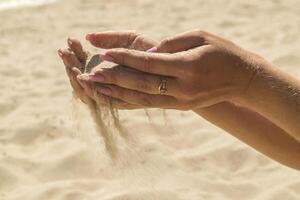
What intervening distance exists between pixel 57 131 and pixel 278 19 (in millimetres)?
1977

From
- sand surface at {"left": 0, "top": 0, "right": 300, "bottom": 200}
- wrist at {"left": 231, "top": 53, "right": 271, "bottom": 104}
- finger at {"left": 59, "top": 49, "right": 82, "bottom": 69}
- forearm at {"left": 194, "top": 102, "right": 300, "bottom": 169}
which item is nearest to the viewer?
wrist at {"left": 231, "top": 53, "right": 271, "bottom": 104}

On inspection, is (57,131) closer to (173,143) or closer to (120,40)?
(173,143)

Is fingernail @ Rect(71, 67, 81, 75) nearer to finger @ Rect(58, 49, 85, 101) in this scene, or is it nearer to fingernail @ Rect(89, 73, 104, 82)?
finger @ Rect(58, 49, 85, 101)

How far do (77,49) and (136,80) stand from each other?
0.34 meters

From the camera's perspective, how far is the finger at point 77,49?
60.7 inches

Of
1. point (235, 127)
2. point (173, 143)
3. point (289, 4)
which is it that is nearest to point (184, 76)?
point (235, 127)

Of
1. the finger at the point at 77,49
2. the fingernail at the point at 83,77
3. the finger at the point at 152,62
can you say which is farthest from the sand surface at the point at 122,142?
the finger at the point at 152,62

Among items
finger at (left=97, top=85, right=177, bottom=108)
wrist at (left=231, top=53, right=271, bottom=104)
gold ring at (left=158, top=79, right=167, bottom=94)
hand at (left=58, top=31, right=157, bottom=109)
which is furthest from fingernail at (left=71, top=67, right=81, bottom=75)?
wrist at (left=231, top=53, right=271, bottom=104)

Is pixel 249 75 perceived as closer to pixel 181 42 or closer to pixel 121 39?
pixel 181 42

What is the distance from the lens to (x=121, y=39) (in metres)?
1.61

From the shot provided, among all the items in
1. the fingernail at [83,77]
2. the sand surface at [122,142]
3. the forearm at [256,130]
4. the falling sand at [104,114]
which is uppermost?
the fingernail at [83,77]

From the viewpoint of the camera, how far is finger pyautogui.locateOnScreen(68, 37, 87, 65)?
5.06 feet

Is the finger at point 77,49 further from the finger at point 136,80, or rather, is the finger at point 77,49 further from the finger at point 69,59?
the finger at point 136,80

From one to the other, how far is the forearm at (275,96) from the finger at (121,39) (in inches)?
12.4
